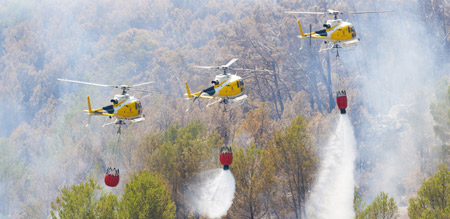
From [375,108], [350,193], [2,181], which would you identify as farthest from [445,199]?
[2,181]

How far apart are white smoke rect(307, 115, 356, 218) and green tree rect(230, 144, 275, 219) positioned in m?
4.55

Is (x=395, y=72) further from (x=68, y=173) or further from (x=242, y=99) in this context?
(x=242, y=99)

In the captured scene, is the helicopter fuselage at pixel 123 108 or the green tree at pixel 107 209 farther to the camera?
the green tree at pixel 107 209

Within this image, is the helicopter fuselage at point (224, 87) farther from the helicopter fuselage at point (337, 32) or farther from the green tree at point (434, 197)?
the green tree at point (434, 197)

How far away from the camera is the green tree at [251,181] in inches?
2687

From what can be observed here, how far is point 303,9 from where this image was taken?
127 meters

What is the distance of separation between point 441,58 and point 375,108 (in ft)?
46.5

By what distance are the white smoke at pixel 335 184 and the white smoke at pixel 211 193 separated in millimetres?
7977

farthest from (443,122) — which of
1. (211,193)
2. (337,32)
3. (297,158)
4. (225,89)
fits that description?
(225,89)

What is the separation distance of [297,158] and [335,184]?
15.3ft

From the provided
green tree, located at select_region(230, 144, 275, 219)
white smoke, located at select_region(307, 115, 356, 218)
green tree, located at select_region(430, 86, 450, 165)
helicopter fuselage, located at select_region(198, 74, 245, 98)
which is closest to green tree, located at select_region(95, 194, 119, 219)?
helicopter fuselage, located at select_region(198, 74, 245, 98)

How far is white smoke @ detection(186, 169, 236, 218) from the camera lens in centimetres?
6631

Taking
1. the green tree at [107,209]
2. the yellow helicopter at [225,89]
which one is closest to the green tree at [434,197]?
the yellow helicopter at [225,89]

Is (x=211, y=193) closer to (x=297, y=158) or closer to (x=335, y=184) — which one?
(x=297, y=158)
